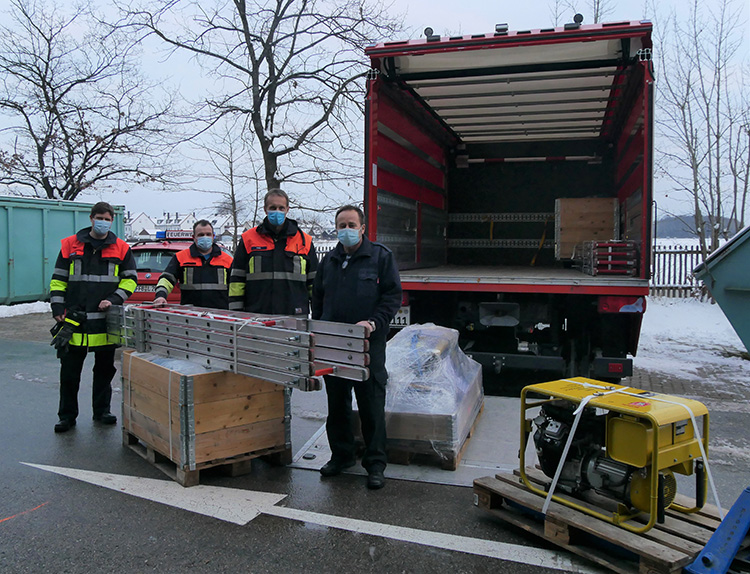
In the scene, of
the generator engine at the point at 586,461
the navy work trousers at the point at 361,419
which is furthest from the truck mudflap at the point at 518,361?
the generator engine at the point at 586,461

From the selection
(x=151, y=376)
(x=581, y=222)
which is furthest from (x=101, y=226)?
(x=581, y=222)

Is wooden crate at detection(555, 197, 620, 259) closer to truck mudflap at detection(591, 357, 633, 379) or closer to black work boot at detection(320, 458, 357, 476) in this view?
truck mudflap at detection(591, 357, 633, 379)

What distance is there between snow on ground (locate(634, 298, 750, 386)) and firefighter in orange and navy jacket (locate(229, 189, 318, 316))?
212 inches

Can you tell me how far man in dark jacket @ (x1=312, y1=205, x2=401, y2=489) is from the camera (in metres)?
4.07

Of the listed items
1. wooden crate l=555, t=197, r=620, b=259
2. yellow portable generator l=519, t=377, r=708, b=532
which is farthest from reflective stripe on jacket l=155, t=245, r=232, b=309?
wooden crate l=555, t=197, r=620, b=259

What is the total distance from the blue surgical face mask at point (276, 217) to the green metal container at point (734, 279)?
2.93m

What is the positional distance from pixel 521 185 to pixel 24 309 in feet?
38.5

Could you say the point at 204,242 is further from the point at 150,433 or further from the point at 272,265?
the point at 150,433

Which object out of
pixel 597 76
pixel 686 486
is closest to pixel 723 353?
pixel 597 76

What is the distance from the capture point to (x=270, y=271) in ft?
15.7

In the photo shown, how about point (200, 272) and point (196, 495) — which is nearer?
point (196, 495)

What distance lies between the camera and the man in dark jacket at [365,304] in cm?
407

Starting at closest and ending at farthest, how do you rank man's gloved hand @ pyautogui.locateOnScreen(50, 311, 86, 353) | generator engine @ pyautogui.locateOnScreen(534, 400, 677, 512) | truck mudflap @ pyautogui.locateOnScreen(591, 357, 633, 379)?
generator engine @ pyautogui.locateOnScreen(534, 400, 677, 512) < man's gloved hand @ pyautogui.locateOnScreen(50, 311, 86, 353) < truck mudflap @ pyautogui.locateOnScreen(591, 357, 633, 379)

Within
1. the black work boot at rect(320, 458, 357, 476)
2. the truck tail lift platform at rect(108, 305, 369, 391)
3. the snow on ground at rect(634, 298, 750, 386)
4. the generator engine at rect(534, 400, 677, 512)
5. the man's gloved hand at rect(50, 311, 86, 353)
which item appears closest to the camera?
the generator engine at rect(534, 400, 677, 512)
